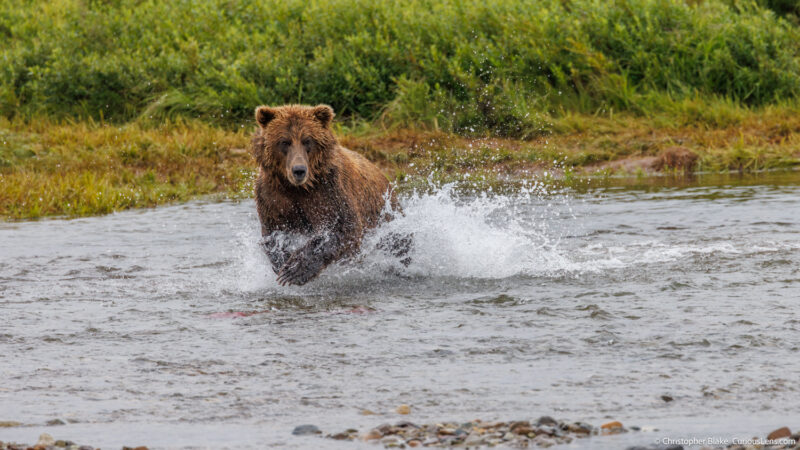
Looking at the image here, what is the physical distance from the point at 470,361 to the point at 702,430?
5.41 feet

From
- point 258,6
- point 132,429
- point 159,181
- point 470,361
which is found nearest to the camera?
point 132,429

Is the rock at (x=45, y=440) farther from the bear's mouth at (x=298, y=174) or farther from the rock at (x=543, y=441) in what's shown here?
the bear's mouth at (x=298, y=174)

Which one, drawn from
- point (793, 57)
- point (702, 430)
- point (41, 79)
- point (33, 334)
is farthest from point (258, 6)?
point (702, 430)

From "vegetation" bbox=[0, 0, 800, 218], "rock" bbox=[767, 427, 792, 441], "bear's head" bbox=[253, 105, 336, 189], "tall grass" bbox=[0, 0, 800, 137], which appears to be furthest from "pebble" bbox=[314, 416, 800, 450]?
"tall grass" bbox=[0, 0, 800, 137]

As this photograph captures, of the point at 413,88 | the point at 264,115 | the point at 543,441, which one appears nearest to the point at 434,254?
the point at 264,115

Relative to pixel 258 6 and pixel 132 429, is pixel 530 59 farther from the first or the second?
pixel 132 429

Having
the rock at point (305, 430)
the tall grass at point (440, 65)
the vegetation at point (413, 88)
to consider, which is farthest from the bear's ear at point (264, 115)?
the tall grass at point (440, 65)

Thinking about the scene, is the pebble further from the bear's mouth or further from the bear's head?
the bear's head

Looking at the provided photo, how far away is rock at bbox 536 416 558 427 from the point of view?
4.85 m

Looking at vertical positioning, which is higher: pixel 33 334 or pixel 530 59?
pixel 530 59

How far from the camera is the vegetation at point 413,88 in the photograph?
15.6m

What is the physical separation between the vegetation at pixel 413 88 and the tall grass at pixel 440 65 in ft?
0.12

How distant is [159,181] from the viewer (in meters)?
15.3

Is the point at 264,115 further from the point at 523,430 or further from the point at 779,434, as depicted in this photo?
the point at 779,434
